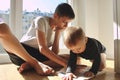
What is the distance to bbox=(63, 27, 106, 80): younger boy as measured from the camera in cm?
99

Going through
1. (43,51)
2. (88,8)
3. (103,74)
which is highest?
(88,8)

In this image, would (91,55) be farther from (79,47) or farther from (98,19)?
(98,19)

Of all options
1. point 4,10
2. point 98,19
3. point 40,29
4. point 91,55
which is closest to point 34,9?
point 4,10

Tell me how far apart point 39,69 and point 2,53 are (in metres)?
0.71

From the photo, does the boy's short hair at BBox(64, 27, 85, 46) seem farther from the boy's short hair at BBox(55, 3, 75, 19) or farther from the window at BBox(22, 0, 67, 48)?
the window at BBox(22, 0, 67, 48)

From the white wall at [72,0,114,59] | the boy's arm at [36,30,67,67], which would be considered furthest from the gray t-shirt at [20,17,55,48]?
the white wall at [72,0,114,59]

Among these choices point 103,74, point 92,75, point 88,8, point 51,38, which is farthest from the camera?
point 88,8

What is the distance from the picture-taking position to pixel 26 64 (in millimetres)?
1246

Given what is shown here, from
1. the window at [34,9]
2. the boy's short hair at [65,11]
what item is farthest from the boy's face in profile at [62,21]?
the window at [34,9]

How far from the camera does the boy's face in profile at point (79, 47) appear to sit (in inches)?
39.4

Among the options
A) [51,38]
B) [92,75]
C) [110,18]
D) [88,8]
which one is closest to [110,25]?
[110,18]

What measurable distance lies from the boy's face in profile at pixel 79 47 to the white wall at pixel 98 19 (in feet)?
2.72

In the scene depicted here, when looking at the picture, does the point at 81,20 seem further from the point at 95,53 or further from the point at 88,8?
the point at 95,53

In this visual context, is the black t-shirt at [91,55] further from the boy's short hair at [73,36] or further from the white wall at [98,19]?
the white wall at [98,19]
